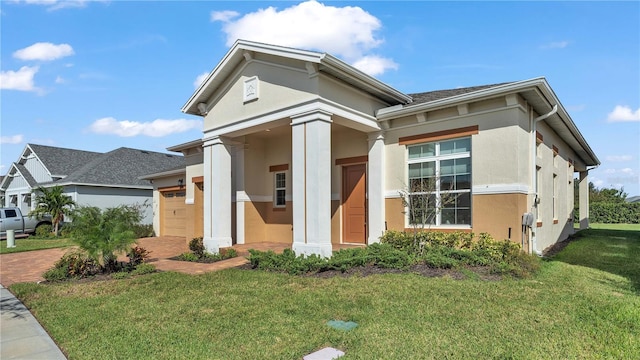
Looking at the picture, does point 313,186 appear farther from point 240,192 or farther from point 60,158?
point 60,158

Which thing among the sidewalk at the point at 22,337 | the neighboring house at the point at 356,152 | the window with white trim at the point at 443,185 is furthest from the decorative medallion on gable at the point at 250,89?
the sidewalk at the point at 22,337

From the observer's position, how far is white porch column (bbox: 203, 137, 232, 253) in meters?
11.6

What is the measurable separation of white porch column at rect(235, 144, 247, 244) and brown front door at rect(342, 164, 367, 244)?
361 cm

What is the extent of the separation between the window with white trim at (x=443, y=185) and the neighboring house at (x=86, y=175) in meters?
15.5

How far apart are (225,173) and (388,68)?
738cm

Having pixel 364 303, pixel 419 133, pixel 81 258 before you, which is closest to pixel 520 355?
pixel 364 303

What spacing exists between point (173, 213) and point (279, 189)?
26.7 feet

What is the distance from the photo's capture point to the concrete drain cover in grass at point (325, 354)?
372cm

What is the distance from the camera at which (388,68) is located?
1421 centimetres

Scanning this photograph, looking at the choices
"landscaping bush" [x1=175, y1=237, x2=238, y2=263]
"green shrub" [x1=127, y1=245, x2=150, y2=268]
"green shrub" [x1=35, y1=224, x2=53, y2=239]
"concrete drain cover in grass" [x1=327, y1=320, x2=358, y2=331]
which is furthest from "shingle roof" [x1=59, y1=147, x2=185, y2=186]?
"concrete drain cover in grass" [x1=327, y1=320, x2=358, y2=331]

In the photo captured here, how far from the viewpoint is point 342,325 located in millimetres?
4633

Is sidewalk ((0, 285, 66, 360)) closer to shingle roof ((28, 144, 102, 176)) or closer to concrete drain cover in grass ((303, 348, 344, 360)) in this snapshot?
concrete drain cover in grass ((303, 348, 344, 360))

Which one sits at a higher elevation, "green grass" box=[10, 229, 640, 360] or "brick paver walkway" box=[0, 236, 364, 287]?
"green grass" box=[10, 229, 640, 360]

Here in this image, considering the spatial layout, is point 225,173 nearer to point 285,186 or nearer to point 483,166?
point 285,186
